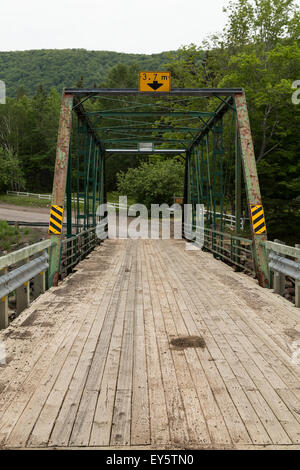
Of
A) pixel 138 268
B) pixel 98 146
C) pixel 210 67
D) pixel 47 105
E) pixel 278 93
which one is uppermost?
pixel 47 105

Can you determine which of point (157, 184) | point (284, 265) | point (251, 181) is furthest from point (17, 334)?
point (157, 184)

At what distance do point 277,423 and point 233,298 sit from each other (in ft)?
13.1

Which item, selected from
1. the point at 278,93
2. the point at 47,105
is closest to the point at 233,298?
the point at 278,93

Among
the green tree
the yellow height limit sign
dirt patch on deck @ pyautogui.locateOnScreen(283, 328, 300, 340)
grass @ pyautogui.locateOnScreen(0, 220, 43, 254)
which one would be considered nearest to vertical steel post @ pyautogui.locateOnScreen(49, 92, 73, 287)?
the yellow height limit sign

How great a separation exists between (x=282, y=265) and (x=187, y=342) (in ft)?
9.34

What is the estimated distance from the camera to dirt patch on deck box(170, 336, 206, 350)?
4445mm

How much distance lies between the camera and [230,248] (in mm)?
13828

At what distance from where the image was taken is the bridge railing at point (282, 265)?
20.1ft

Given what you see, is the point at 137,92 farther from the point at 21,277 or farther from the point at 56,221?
the point at 21,277

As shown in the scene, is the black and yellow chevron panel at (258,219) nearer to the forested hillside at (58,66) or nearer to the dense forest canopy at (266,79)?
the dense forest canopy at (266,79)

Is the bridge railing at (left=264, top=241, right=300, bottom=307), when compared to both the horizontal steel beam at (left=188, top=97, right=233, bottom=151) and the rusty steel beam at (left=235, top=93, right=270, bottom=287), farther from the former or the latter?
the horizontal steel beam at (left=188, top=97, right=233, bottom=151)

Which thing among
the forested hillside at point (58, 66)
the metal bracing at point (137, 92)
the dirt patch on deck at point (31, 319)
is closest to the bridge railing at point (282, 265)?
the dirt patch on deck at point (31, 319)

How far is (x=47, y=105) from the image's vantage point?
62.0 metres

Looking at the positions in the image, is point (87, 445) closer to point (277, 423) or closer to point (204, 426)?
point (204, 426)
